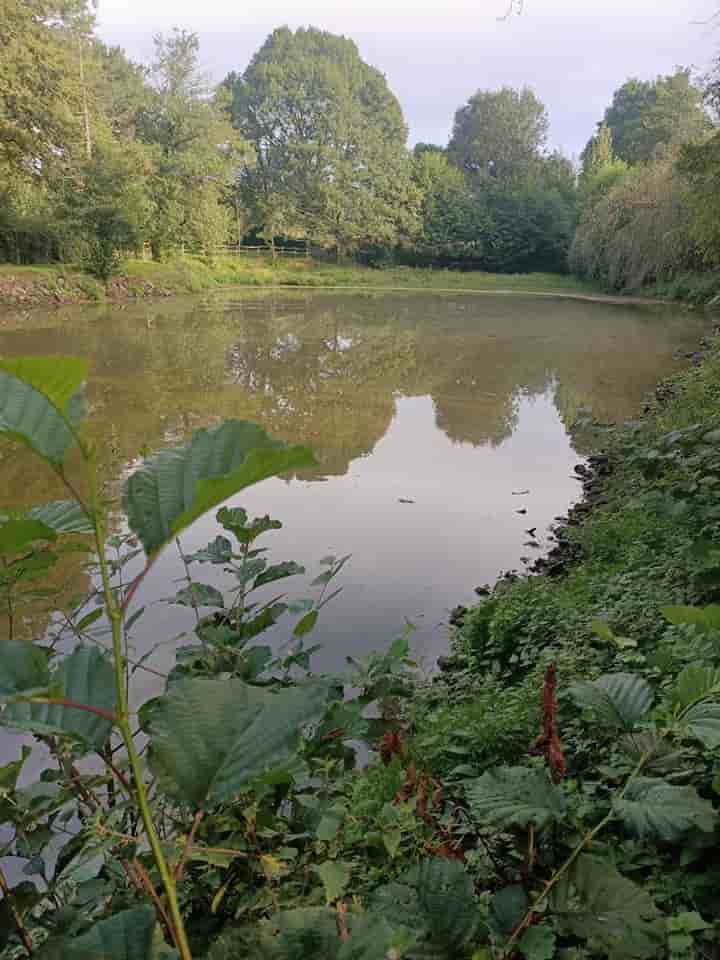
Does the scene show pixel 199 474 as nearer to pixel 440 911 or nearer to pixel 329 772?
pixel 440 911

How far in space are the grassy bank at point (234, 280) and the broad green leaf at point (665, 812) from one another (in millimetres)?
20420

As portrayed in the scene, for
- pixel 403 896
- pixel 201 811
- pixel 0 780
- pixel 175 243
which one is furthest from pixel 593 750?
pixel 175 243

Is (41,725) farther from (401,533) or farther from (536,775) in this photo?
(401,533)

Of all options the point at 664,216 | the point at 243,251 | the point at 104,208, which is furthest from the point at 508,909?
the point at 243,251

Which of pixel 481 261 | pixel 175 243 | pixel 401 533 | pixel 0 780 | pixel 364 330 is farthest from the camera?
pixel 481 261

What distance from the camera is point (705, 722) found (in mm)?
850

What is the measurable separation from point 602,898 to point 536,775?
16cm

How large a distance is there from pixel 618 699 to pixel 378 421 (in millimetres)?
6803

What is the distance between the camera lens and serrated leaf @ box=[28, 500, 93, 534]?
71cm

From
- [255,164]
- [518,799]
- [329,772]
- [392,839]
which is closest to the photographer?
[518,799]

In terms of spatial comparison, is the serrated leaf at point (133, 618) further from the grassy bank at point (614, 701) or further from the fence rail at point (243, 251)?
the fence rail at point (243, 251)

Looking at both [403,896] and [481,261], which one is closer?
[403,896]

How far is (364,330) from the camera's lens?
15.6 m

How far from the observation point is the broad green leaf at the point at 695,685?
2.87 feet
